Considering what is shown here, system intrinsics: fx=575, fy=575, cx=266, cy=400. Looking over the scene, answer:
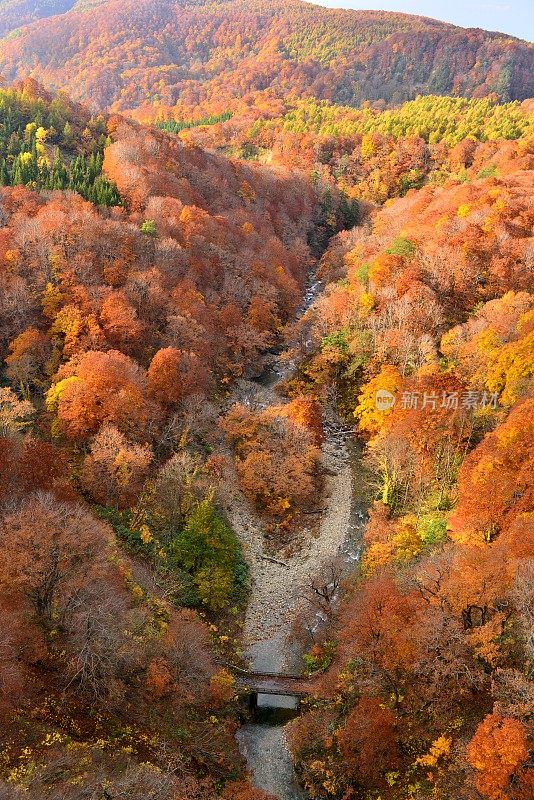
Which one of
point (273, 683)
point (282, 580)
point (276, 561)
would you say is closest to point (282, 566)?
point (276, 561)

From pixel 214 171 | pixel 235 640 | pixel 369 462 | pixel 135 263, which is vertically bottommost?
pixel 235 640

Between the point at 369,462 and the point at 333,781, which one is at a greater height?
the point at 369,462

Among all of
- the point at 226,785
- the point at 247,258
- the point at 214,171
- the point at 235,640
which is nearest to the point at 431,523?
the point at 235,640

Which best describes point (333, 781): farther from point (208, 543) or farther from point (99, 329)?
point (99, 329)

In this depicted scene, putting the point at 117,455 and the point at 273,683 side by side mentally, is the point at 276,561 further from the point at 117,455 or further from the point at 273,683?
the point at 117,455

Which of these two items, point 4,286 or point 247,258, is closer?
point 4,286

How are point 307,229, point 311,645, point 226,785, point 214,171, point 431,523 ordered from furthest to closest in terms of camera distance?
point 307,229
point 214,171
point 431,523
point 311,645
point 226,785
